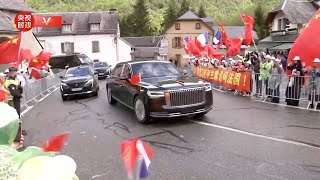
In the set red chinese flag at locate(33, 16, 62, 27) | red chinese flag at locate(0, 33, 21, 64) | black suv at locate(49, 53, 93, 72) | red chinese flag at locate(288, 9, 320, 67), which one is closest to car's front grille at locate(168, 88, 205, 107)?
red chinese flag at locate(0, 33, 21, 64)

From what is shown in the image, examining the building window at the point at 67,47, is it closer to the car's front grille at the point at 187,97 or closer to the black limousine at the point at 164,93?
the black limousine at the point at 164,93

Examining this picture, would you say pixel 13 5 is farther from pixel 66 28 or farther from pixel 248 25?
pixel 248 25

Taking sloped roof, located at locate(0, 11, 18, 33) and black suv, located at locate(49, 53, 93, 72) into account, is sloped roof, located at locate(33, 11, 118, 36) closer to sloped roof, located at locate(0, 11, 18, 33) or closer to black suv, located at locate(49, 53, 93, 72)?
black suv, located at locate(49, 53, 93, 72)

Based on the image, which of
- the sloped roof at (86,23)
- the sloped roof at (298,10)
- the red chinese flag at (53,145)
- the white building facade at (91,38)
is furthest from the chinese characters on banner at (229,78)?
the sloped roof at (86,23)

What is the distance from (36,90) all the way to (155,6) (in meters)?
129

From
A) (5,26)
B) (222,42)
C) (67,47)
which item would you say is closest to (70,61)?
(5,26)

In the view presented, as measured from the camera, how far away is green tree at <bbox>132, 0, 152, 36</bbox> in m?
85.2

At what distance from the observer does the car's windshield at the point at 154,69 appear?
11.1 m

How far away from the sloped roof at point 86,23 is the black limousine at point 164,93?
4659 cm

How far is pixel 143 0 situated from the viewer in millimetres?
86250

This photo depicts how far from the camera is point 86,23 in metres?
59.7

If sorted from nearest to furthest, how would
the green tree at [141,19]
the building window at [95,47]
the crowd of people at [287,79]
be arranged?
the crowd of people at [287,79], the building window at [95,47], the green tree at [141,19]

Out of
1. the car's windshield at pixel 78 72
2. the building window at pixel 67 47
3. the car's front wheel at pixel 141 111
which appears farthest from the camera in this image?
the building window at pixel 67 47

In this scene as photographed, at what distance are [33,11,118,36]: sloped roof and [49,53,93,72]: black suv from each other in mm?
12938
